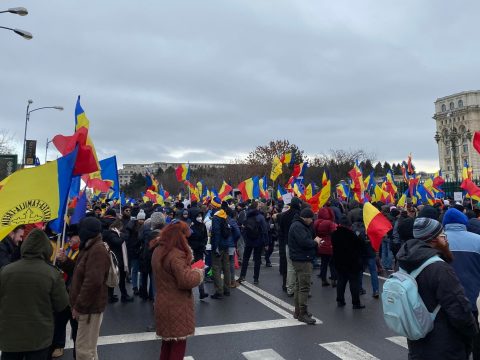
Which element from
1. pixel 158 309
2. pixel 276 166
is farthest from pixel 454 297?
pixel 276 166

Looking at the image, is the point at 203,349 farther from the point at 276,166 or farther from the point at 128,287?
the point at 276,166

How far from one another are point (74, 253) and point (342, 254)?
4.67 m

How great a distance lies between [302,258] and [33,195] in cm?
425

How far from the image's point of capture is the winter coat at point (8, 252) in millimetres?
4778

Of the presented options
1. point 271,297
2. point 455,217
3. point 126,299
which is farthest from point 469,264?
point 126,299

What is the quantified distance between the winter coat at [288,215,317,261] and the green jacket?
160 inches

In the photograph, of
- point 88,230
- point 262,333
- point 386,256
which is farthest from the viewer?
point 386,256

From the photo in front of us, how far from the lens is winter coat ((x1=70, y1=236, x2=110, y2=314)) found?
14.8ft

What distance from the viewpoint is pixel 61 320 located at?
546 cm

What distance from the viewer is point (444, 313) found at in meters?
3.02

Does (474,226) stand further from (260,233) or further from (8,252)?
(8,252)

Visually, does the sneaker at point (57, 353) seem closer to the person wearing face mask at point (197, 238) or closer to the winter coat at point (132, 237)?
the person wearing face mask at point (197, 238)

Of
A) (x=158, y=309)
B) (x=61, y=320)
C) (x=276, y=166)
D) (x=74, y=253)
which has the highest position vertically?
(x=276, y=166)

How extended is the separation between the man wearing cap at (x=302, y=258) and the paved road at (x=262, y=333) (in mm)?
226
